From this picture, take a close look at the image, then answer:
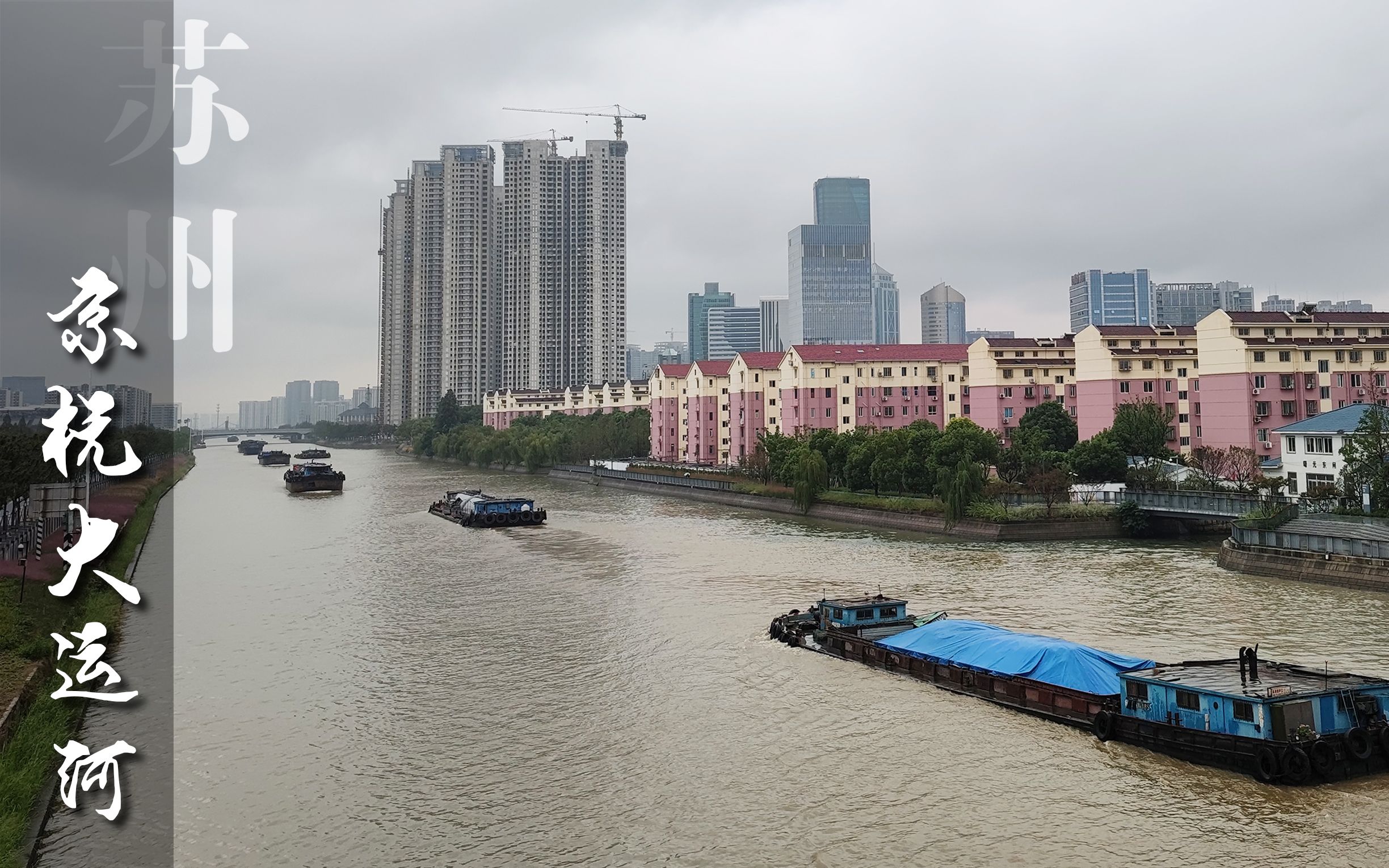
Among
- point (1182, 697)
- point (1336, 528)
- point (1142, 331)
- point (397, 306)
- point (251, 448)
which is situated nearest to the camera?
point (1182, 697)

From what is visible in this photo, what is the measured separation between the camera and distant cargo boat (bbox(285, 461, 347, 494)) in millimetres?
56438

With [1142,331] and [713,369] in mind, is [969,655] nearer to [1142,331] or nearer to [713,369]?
[1142,331]

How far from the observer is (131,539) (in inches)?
1267

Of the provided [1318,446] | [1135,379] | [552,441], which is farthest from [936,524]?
[552,441]

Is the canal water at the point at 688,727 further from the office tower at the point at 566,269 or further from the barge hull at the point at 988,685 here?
the office tower at the point at 566,269

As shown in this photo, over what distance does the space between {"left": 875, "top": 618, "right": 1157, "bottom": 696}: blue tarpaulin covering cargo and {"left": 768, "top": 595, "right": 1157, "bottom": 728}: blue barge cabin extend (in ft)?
0.04

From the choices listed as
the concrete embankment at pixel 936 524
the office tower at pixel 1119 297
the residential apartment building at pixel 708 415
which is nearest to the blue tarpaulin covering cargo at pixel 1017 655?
the concrete embankment at pixel 936 524

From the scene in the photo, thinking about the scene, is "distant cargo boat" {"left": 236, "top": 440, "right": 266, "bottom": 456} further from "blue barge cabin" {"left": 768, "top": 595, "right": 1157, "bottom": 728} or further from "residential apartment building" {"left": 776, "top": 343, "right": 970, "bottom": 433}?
"blue barge cabin" {"left": 768, "top": 595, "right": 1157, "bottom": 728}

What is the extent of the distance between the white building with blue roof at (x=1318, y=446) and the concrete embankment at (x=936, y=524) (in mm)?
5692

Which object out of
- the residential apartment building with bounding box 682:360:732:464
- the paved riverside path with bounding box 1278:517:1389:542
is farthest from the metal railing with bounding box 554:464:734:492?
the paved riverside path with bounding box 1278:517:1389:542

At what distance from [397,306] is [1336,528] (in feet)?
448

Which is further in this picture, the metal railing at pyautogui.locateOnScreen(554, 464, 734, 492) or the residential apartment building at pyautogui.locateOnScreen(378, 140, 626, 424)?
the residential apartment building at pyautogui.locateOnScreen(378, 140, 626, 424)

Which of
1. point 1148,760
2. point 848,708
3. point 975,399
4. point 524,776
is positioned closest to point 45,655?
point 524,776

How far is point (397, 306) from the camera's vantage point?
143750 millimetres
